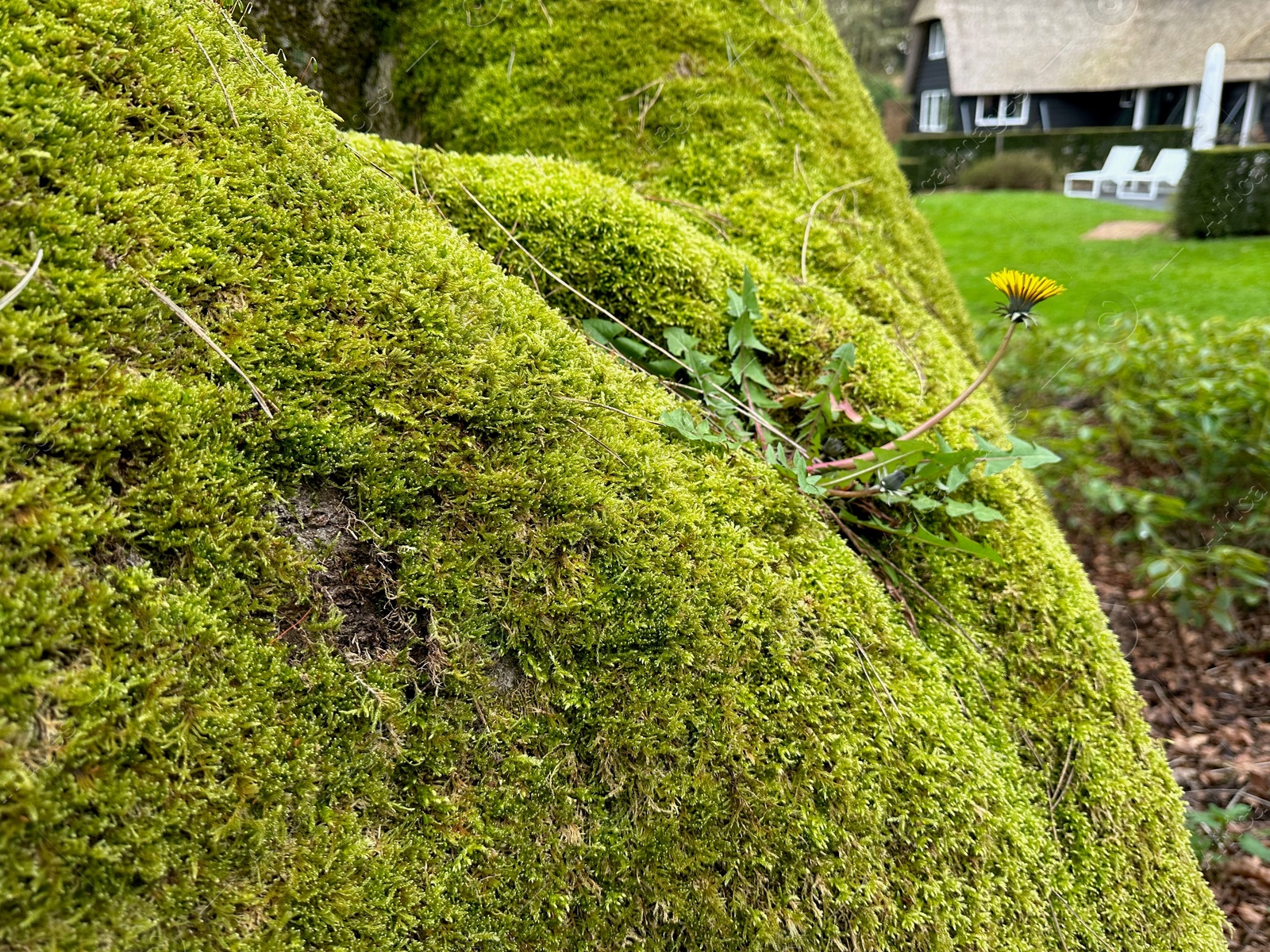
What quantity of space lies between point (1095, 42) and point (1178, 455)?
6.33 m

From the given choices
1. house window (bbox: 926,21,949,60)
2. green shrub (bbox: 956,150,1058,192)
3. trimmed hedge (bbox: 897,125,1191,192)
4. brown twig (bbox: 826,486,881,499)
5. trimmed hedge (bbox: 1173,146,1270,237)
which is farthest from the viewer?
house window (bbox: 926,21,949,60)

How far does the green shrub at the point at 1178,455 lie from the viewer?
416 centimetres

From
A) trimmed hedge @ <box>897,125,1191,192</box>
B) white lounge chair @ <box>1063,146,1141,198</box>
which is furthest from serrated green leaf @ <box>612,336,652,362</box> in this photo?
white lounge chair @ <box>1063,146,1141,198</box>

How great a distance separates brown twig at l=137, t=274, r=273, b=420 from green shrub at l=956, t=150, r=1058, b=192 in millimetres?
12557

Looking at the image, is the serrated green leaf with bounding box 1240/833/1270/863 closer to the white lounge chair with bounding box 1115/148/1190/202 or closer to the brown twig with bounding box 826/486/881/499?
the brown twig with bounding box 826/486/881/499

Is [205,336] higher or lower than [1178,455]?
higher

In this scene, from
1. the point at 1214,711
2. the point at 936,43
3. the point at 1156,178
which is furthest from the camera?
the point at 936,43

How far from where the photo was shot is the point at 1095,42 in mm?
8648

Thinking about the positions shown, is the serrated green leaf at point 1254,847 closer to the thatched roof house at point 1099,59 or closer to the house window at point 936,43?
the thatched roof house at point 1099,59

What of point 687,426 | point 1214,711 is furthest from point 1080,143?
point 687,426

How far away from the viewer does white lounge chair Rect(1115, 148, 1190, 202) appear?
879 cm

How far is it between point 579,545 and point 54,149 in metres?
0.95

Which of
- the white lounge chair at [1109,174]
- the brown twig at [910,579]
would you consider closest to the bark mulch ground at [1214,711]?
the brown twig at [910,579]

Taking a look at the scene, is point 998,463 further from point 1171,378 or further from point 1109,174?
point 1109,174
